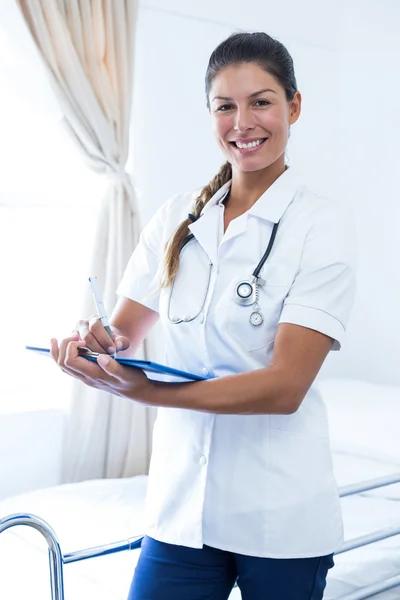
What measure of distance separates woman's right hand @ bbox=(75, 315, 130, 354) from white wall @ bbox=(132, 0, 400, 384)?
2337 mm

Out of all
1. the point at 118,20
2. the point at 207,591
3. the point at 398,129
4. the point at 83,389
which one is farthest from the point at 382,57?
the point at 207,591

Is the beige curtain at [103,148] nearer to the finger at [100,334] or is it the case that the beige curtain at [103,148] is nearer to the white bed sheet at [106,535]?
the white bed sheet at [106,535]

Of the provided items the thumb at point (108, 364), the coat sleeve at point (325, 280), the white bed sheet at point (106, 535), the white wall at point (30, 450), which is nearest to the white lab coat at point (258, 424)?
the coat sleeve at point (325, 280)

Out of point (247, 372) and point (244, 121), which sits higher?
point (244, 121)

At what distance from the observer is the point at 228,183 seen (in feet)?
5.11

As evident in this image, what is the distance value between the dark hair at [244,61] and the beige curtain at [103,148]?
1.98m

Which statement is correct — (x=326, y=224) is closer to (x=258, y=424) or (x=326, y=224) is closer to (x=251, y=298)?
(x=251, y=298)

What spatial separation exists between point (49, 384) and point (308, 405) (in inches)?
92.8

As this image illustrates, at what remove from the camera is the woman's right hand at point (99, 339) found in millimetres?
1367

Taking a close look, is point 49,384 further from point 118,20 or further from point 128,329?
point 128,329

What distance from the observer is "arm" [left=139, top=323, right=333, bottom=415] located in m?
1.24

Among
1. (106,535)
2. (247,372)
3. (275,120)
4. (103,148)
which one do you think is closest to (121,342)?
(247,372)

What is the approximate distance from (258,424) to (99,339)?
0.30 metres

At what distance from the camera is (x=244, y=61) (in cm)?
141
